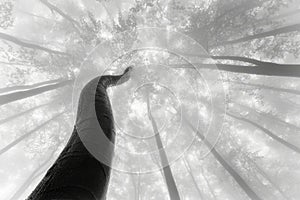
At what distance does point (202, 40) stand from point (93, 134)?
391 inches

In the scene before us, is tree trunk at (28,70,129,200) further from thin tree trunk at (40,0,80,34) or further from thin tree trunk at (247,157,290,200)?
Answer: thin tree trunk at (247,157,290,200)

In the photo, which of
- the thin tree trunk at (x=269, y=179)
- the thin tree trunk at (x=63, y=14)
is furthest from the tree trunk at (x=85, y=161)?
the thin tree trunk at (x=269, y=179)

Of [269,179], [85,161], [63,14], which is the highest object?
[63,14]

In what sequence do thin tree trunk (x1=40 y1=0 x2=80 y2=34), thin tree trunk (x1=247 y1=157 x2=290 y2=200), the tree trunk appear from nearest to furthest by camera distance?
the tree trunk, thin tree trunk (x1=40 y1=0 x2=80 y2=34), thin tree trunk (x1=247 y1=157 x2=290 y2=200)

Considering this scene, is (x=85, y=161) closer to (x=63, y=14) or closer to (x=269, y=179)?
(x=63, y=14)

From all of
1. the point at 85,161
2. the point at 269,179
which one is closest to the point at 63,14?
the point at 85,161

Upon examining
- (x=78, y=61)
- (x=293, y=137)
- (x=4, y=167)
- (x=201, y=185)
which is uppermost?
(x=78, y=61)

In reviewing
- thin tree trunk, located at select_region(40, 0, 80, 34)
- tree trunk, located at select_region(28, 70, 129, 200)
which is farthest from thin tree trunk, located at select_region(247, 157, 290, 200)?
tree trunk, located at select_region(28, 70, 129, 200)

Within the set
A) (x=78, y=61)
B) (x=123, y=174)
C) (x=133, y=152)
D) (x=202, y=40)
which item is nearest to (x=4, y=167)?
(x=123, y=174)

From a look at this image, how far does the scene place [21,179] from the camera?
19.4 meters

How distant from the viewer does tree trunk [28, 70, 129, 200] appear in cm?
95

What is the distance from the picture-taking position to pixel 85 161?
3.72 ft

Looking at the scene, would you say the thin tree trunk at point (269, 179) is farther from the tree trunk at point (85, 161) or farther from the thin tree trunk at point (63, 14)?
the tree trunk at point (85, 161)

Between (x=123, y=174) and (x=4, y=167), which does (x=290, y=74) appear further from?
(x=4, y=167)
